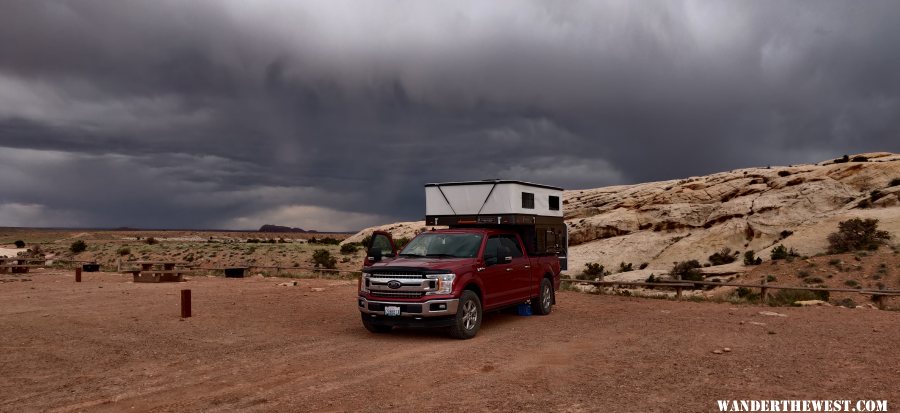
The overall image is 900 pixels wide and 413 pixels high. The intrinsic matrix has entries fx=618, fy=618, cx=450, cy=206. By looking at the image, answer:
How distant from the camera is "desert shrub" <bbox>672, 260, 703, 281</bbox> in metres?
31.1

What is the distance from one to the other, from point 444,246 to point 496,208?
2.45m

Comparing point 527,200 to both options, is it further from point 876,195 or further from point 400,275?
point 876,195

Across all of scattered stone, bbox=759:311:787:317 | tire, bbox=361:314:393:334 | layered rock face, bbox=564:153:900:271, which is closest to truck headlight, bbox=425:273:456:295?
tire, bbox=361:314:393:334

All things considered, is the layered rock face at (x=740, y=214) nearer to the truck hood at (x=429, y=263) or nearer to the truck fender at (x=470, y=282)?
the truck fender at (x=470, y=282)

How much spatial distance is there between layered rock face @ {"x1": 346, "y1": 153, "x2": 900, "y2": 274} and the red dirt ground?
85.8 feet

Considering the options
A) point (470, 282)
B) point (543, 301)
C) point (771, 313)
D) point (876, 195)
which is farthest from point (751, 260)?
point (470, 282)

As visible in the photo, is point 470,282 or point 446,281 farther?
point 470,282

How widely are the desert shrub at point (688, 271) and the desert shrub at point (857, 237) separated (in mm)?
6964

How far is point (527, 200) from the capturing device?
15.5m

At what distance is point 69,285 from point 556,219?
19.0 metres

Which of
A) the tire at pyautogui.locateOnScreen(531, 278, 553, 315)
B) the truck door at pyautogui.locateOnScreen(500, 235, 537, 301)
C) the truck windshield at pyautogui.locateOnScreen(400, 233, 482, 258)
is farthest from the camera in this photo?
the tire at pyautogui.locateOnScreen(531, 278, 553, 315)

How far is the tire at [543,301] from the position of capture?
48.5ft

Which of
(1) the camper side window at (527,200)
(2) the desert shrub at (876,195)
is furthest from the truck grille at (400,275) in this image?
(2) the desert shrub at (876,195)

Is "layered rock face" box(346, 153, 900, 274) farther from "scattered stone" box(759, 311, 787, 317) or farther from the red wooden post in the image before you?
the red wooden post
